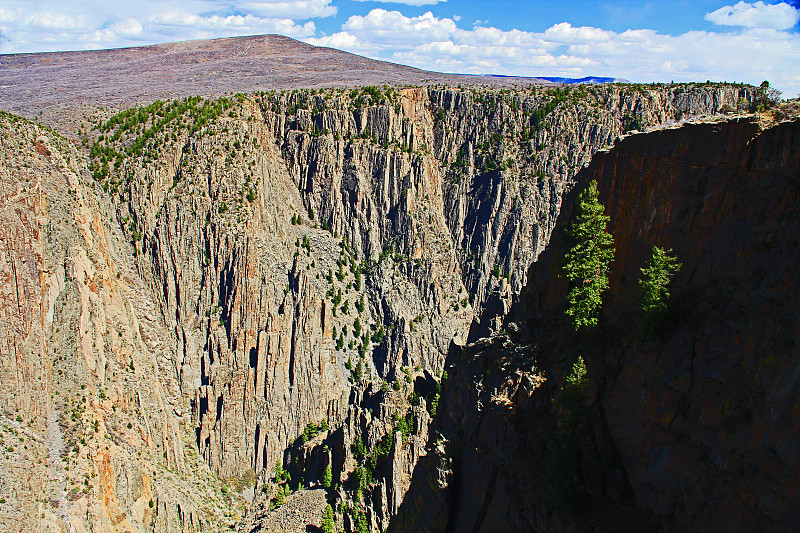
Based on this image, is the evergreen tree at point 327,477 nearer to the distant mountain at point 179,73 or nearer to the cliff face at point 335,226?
the cliff face at point 335,226

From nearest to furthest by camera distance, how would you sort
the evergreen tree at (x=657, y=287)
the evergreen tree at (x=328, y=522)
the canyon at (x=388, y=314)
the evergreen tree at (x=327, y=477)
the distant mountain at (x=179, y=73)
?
the canyon at (x=388, y=314), the evergreen tree at (x=657, y=287), the evergreen tree at (x=328, y=522), the evergreen tree at (x=327, y=477), the distant mountain at (x=179, y=73)

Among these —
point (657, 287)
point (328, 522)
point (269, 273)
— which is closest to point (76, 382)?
point (269, 273)

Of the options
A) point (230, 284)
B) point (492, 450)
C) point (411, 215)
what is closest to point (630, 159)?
point (492, 450)

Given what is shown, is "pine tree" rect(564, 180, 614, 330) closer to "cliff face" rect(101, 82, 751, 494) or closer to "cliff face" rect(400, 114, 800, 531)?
"cliff face" rect(400, 114, 800, 531)

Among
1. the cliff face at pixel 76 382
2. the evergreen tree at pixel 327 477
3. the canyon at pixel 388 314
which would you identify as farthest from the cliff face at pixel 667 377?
the cliff face at pixel 76 382

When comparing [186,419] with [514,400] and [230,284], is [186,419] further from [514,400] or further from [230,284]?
[514,400]

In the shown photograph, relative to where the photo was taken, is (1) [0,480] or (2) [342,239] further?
(2) [342,239]

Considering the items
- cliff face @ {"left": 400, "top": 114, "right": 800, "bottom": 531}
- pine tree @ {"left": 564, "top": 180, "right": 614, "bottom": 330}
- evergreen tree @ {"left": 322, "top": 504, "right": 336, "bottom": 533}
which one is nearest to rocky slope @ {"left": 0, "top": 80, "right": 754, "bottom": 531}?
evergreen tree @ {"left": 322, "top": 504, "right": 336, "bottom": 533}
